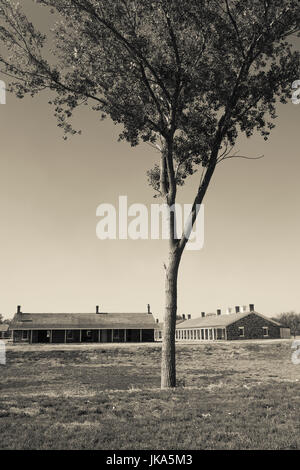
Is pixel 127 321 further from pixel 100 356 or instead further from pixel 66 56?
pixel 66 56

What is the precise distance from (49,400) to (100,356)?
25.3m

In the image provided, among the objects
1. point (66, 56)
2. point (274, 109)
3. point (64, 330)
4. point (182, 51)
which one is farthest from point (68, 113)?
point (64, 330)

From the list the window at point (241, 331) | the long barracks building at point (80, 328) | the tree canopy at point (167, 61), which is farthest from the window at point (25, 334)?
the tree canopy at point (167, 61)

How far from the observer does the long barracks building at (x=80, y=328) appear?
189ft

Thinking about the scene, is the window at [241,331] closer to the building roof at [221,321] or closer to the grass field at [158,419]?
the building roof at [221,321]

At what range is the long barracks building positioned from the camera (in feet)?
189

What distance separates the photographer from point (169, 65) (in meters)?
14.1

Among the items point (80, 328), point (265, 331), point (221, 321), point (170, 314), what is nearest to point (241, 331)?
point (265, 331)

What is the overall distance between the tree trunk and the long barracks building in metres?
46.8

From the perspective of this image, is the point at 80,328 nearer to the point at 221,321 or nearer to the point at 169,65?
the point at 221,321

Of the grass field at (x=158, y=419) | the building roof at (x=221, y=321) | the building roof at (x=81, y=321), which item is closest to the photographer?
the grass field at (x=158, y=419)

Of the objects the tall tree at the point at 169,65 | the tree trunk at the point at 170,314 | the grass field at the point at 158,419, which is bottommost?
the grass field at the point at 158,419

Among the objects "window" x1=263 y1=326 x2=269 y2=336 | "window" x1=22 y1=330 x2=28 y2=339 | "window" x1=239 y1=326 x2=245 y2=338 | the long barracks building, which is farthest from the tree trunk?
"window" x1=263 y1=326 x2=269 y2=336

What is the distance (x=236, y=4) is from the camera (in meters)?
13.1
